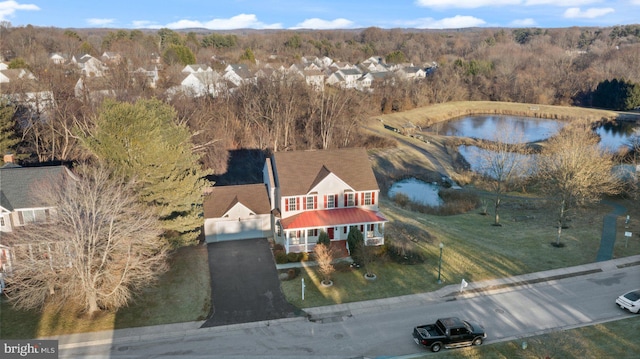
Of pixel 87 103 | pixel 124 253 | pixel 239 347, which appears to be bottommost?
pixel 239 347

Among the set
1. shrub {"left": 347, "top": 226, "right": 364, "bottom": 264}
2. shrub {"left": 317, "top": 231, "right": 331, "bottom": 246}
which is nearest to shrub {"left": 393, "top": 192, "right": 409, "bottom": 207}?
shrub {"left": 347, "top": 226, "right": 364, "bottom": 264}

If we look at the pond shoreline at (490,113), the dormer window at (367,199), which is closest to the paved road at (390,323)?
the dormer window at (367,199)

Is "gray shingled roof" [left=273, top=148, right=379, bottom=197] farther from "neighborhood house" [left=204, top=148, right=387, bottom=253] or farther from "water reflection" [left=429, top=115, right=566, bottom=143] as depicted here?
"water reflection" [left=429, top=115, right=566, bottom=143]

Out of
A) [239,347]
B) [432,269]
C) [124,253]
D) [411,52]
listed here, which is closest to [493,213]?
[432,269]

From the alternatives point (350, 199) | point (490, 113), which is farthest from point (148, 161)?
point (490, 113)

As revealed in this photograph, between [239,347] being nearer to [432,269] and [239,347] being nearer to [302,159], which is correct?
[432,269]

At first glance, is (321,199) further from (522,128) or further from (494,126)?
(494,126)
